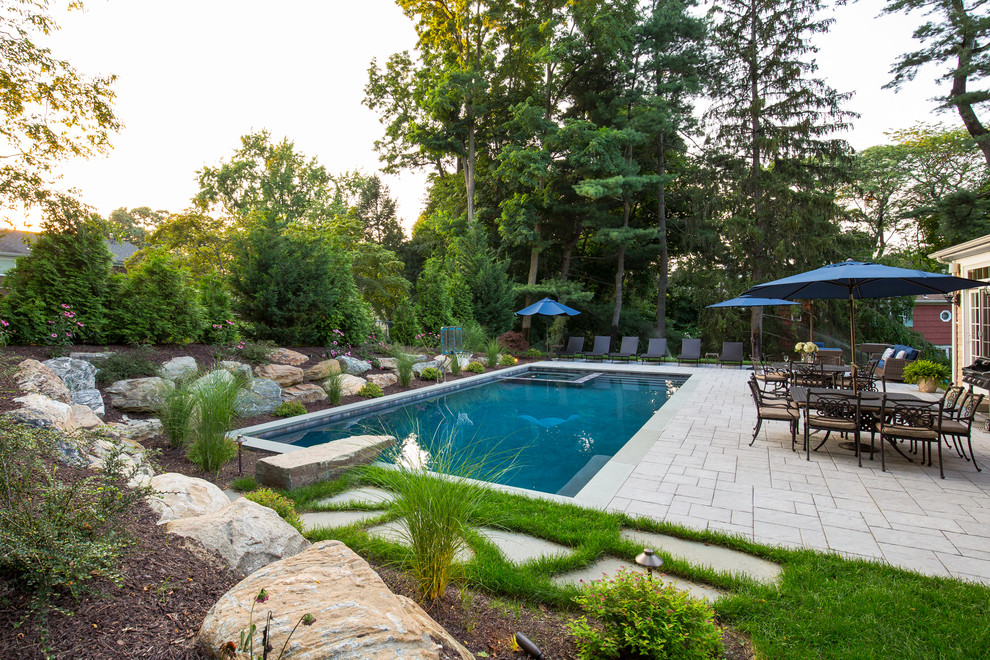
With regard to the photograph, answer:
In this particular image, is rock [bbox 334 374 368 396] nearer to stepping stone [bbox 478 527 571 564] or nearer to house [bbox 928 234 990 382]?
stepping stone [bbox 478 527 571 564]

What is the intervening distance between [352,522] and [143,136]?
10066 mm

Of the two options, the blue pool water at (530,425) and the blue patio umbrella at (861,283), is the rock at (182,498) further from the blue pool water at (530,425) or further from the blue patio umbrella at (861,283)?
the blue patio umbrella at (861,283)

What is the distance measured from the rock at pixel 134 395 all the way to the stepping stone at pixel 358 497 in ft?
10.6

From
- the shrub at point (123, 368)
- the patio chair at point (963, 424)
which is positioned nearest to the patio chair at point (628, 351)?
the patio chair at point (963, 424)

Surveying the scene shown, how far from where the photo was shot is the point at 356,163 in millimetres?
25219

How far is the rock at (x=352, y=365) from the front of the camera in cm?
896

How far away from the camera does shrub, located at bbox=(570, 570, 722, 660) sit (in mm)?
1698

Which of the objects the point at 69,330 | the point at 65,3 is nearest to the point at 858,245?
the point at 69,330

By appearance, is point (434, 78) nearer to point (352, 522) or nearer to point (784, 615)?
point (352, 522)

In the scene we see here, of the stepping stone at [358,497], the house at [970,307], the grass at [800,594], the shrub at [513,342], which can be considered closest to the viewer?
the grass at [800,594]

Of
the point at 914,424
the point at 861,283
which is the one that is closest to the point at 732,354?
the point at 861,283

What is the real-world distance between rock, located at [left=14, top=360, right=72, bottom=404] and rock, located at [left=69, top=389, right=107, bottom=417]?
0.38 meters

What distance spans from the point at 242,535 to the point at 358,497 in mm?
1468

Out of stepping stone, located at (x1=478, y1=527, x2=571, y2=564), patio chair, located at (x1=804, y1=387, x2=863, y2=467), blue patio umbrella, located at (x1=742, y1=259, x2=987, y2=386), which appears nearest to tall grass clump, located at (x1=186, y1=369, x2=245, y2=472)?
stepping stone, located at (x1=478, y1=527, x2=571, y2=564)
